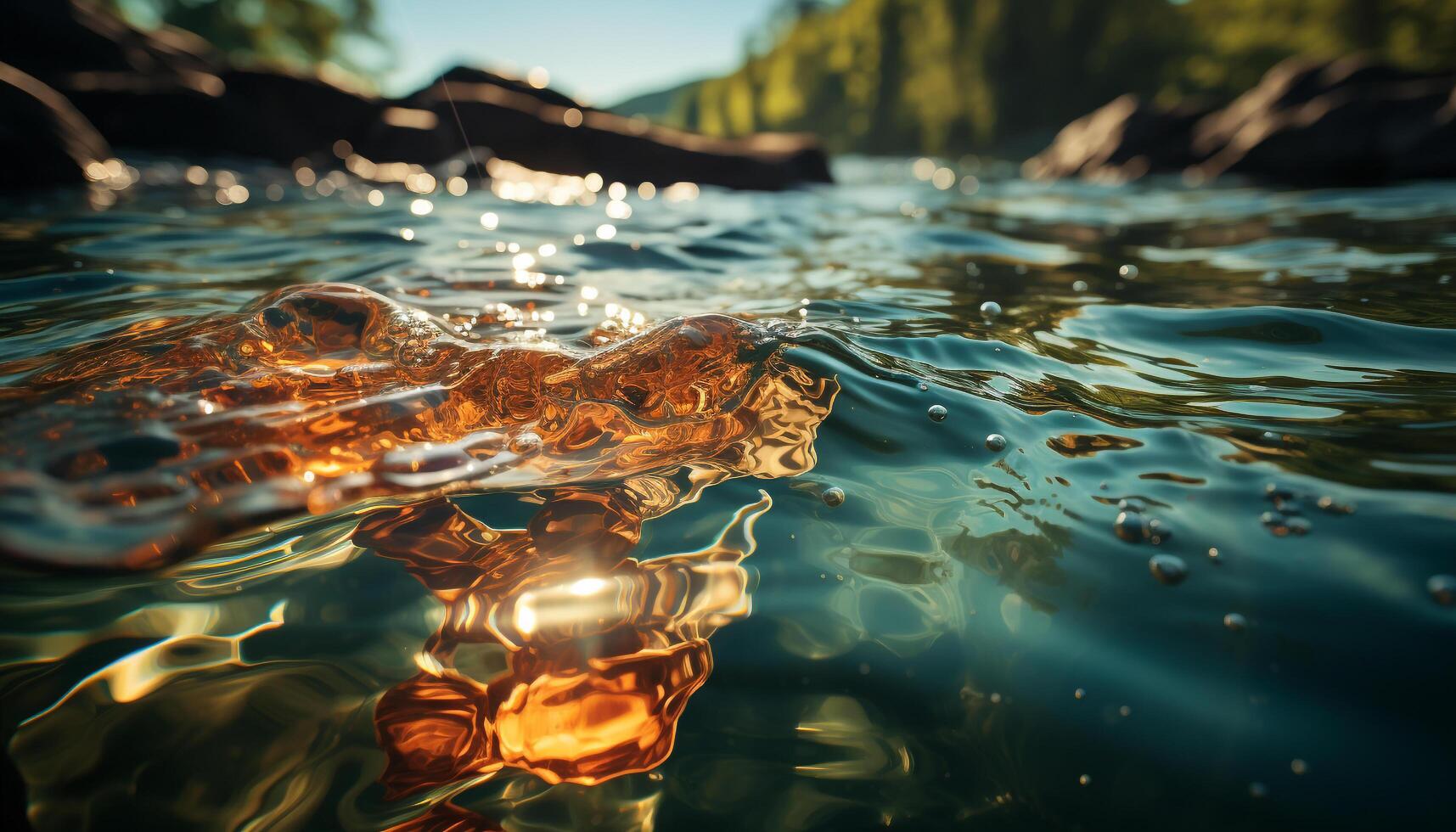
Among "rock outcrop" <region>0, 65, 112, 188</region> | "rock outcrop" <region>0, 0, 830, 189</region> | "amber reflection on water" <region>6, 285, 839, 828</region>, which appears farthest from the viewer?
"rock outcrop" <region>0, 0, 830, 189</region>

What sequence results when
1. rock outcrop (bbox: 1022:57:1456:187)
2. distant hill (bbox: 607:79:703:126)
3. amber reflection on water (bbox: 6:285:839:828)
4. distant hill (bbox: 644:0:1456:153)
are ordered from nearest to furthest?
1. amber reflection on water (bbox: 6:285:839:828)
2. rock outcrop (bbox: 1022:57:1456:187)
3. distant hill (bbox: 644:0:1456:153)
4. distant hill (bbox: 607:79:703:126)

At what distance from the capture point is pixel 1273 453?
1.49 m

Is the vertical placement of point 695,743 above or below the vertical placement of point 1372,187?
below

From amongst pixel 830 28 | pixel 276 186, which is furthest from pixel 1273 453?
pixel 830 28

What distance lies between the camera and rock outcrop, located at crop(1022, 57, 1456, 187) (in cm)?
887

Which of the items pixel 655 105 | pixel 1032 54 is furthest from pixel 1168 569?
pixel 655 105

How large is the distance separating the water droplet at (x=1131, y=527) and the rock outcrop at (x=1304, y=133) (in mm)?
10859

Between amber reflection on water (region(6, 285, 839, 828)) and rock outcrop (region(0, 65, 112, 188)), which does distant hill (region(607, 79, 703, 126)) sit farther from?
amber reflection on water (region(6, 285, 839, 828))

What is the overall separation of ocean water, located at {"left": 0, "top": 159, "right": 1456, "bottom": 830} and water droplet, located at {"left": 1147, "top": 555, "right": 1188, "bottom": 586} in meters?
0.01

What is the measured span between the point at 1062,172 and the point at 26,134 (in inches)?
619

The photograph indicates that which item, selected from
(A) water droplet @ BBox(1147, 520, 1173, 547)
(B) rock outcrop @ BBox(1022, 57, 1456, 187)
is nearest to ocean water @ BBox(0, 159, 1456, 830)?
(A) water droplet @ BBox(1147, 520, 1173, 547)

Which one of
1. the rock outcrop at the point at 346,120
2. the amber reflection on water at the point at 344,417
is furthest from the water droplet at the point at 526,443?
the rock outcrop at the point at 346,120

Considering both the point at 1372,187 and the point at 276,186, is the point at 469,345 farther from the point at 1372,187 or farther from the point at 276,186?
the point at 1372,187

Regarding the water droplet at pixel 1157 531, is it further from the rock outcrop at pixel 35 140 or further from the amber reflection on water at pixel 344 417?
the rock outcrop at pixel 35 140
